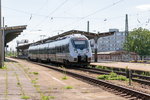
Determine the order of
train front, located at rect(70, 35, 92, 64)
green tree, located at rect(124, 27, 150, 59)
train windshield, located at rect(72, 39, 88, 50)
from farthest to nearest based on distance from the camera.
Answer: green tree, located at rect(124, 27, 150, 59) < train windshield, located at rect(72, 39, 88, 50) < train front, located at rect(70, 35, 92, 64)

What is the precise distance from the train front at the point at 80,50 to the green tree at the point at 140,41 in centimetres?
6085

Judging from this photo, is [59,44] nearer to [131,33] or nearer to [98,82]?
[98,82]

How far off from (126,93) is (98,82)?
3.94 meters

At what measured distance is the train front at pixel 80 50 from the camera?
1104 inches

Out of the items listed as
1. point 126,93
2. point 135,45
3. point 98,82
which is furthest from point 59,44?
point 135,45

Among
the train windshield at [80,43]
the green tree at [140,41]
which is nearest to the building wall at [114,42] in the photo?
the green tree at [140,41]

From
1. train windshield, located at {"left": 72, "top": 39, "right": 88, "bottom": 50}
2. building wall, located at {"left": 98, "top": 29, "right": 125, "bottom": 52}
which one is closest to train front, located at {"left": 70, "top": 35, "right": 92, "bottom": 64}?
train windshield, located at {"left": 72, "top": 39, "right": 88, "bottom": 50}

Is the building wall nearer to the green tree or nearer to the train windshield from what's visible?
the green tree

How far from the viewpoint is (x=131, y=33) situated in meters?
91.6

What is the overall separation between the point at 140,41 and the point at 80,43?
64.4 metres

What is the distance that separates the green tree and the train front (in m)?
60.8

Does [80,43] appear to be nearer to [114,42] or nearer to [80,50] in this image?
[80,50]

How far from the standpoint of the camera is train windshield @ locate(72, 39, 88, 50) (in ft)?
93.8

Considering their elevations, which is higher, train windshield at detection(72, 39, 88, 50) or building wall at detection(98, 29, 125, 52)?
building wall at detection(98, 29, 125, 52)
